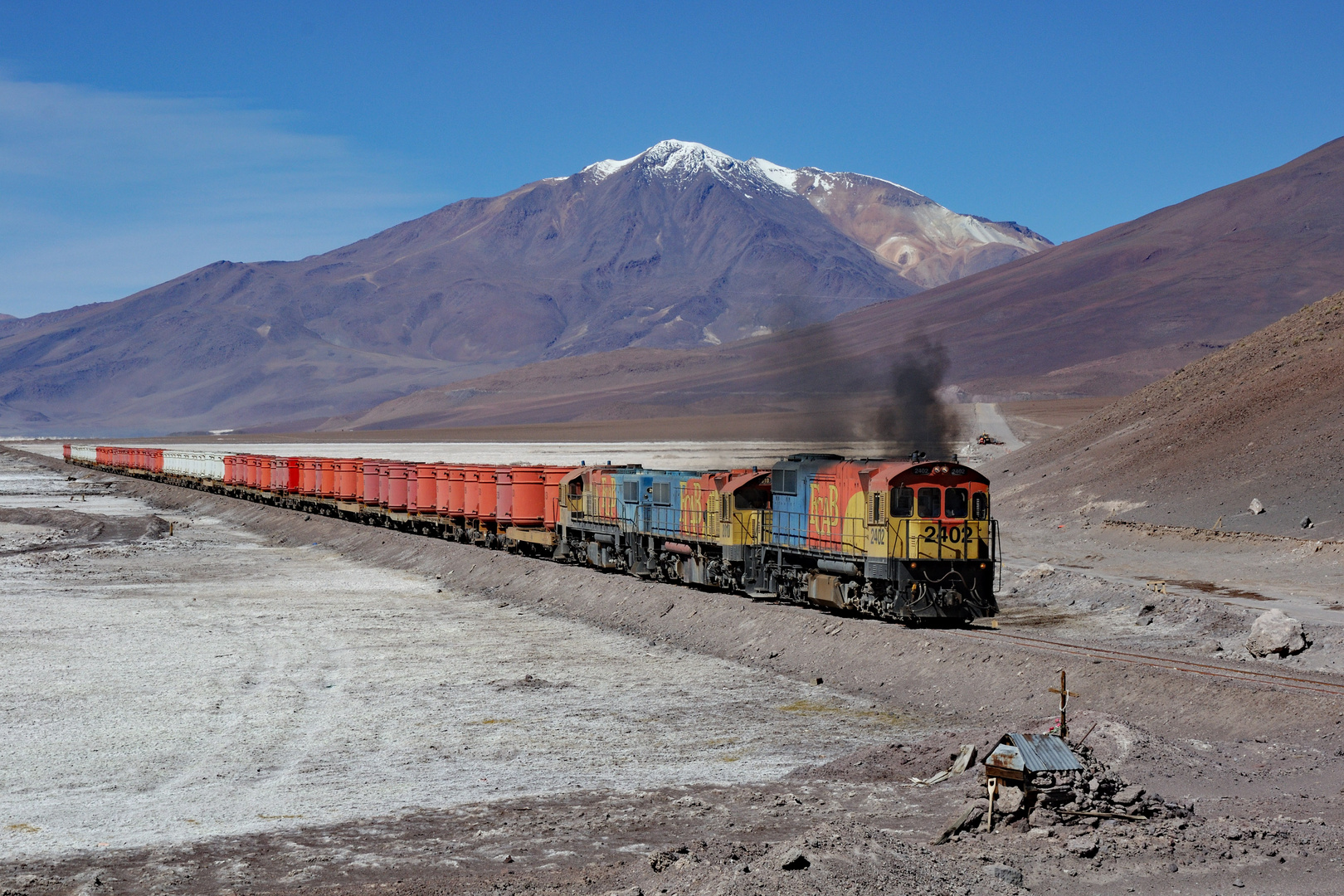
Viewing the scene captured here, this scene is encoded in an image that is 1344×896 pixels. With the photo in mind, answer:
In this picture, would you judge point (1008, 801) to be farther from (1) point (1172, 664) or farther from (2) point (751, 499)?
(2) point (751, 499)

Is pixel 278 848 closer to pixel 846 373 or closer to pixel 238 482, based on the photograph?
pixel 238 482

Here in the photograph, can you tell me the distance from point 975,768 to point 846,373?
165842 mm

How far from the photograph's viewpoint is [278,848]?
14.7m

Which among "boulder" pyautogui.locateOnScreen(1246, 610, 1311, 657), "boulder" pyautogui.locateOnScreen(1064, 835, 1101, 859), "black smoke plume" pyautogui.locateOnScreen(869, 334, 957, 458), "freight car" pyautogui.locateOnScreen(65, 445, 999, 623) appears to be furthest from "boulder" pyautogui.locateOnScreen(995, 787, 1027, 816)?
"black smoke plume" pyautogui.locateOnScreen(869, 334, 957, 458)

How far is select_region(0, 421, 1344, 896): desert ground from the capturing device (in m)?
13.6

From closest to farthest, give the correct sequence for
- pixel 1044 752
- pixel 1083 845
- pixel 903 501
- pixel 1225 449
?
pixel 1083 845 → pixel 1044 752 → pixel 903 501 → pixel 1225 449

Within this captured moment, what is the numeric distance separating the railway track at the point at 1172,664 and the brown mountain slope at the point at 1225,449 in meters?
21.5

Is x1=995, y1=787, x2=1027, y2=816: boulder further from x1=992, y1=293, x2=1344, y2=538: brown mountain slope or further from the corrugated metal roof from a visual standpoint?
x1=992, y1=293, x2=1344, y2=538: brown mountain slope

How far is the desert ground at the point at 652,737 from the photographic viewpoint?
1364 cm

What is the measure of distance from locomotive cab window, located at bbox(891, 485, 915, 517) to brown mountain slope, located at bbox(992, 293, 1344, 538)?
22.2 m

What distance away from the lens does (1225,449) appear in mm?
54188

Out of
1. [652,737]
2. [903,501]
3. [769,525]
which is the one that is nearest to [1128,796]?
[652,737]

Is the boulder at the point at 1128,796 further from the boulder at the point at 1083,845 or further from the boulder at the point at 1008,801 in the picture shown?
the boulder at the point at 1008,801

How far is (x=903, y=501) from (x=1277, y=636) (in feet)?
25.8
